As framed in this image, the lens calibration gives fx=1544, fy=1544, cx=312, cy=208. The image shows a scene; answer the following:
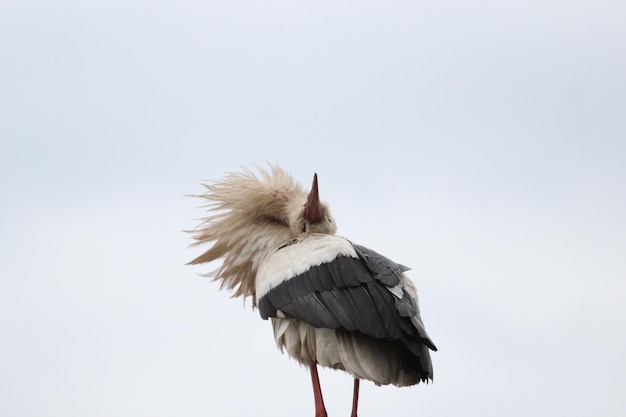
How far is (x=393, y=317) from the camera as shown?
14.6 metres

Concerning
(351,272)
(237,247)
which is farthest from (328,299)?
(237,247)

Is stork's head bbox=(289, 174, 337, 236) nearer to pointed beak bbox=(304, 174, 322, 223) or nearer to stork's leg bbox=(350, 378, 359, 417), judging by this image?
pointed beak bbox=(304, 174, 322, 223)

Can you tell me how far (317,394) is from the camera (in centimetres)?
1555

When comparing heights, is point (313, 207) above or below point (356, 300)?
above

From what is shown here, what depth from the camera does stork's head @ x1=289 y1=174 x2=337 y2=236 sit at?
15.8m

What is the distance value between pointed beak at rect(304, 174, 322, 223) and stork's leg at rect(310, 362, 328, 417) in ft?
4.90

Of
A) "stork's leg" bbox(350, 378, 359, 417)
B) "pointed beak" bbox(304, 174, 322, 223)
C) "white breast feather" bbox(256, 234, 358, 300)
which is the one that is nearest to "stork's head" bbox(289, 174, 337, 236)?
"pointed beak" bbox(304, 174, 322, 223)

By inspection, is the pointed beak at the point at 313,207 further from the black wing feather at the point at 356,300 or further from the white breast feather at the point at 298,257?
the black wing feather at the point at 356,300

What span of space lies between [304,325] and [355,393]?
881 mm

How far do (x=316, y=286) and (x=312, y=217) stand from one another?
39.4 inches

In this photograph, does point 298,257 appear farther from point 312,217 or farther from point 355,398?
point 355,398

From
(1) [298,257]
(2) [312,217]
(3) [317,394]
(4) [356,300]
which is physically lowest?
(3) [317,394]

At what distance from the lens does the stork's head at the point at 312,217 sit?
51.7ft

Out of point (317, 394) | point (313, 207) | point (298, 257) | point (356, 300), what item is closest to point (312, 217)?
point (313, 207)
